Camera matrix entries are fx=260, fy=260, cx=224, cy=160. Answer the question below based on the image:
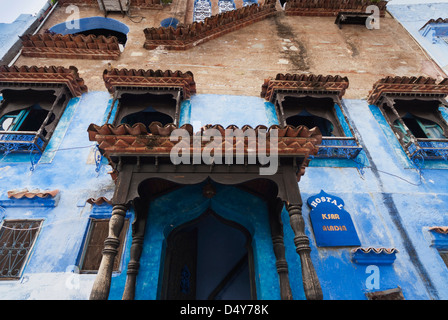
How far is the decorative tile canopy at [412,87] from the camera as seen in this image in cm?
838

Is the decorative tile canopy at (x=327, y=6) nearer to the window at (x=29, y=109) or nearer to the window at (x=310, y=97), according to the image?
the window at (x=310, y=97)

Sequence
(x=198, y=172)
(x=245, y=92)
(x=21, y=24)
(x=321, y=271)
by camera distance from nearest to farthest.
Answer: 1. (x=198, y=172)
2. (x=321, y=271)
3. (x=245, y=92)
4. (x=21, y=24)

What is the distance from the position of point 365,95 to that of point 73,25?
13208 mm

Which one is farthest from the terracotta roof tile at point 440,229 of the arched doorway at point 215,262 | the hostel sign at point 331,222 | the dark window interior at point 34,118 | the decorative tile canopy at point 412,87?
the dark window interior at point 34,118

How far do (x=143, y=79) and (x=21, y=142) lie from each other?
359cm

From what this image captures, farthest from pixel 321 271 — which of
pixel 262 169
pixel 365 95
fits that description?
pixel 365 95

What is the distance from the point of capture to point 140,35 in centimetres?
1140

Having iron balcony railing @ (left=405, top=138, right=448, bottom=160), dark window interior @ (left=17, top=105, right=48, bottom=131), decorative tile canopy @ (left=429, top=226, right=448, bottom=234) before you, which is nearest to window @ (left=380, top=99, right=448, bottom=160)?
iron balcony railing @ (left=405, top=138, right=448, bottom=160)

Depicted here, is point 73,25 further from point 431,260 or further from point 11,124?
point 431,260

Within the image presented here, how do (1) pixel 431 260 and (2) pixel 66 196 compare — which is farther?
(2) pixel 66 196

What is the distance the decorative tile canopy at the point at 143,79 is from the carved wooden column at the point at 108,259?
4.86 meters

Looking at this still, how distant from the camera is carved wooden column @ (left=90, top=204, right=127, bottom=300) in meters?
3.59

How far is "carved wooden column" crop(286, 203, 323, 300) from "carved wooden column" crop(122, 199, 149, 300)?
2940 mm

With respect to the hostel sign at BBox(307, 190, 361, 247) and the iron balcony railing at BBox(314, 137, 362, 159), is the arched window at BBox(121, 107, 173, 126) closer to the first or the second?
the iron balcony railing at BBox(314, 137, 362, 159)
